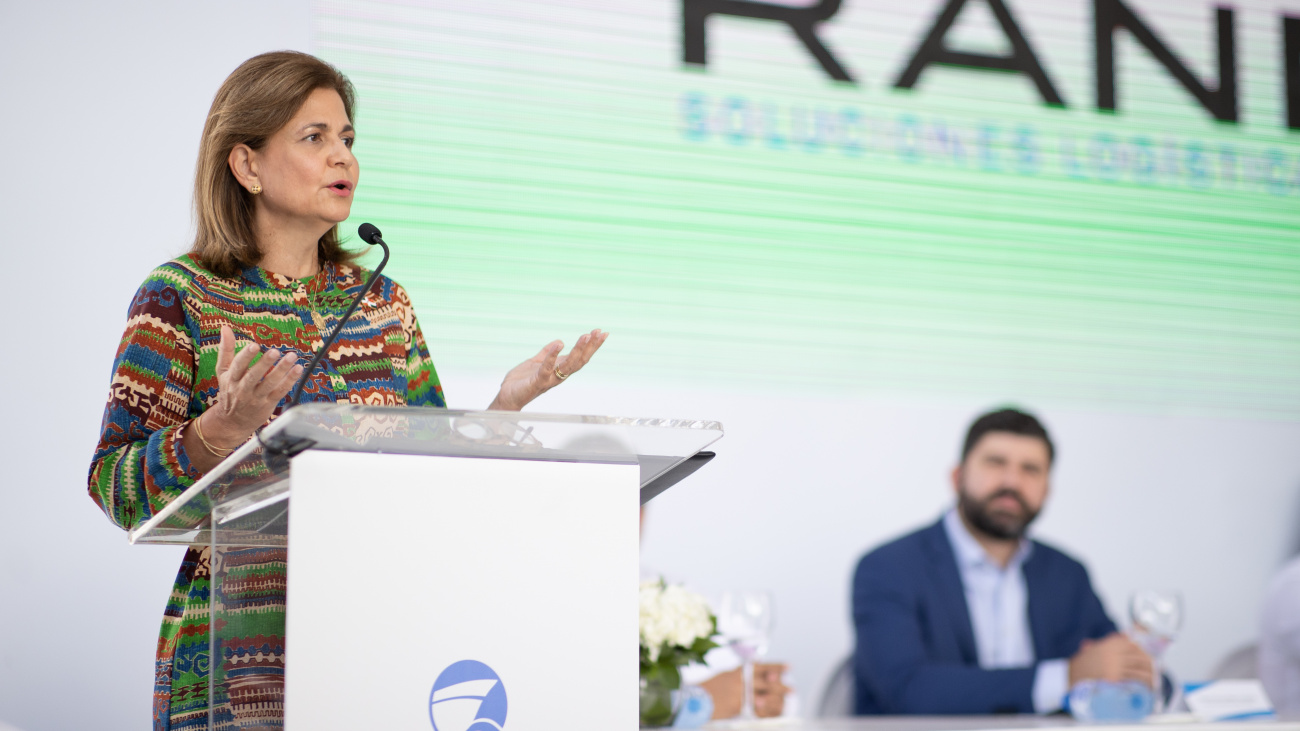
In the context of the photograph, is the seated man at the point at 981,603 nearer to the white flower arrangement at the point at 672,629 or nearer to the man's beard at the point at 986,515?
the man's beard at the point at 986,515

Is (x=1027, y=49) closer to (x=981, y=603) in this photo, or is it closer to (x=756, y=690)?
(x=981, y=603)

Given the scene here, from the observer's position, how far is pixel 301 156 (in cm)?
155

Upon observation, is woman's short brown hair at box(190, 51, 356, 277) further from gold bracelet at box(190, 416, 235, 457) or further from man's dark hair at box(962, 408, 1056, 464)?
man's dark hair at box(962, 408, 1056, 464)

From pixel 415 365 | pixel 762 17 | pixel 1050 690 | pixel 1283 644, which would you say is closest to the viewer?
pixel 415 365

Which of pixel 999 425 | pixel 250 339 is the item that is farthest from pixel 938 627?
pixel 250 339

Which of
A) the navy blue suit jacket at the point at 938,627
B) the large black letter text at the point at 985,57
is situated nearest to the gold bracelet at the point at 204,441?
the navy blue suit jacket at the point at 938,627

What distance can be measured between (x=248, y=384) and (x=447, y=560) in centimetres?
24

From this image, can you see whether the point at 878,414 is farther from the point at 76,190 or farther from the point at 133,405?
the point at 133,405

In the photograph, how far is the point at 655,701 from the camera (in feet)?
6.70

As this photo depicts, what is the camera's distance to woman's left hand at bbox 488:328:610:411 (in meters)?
1.39

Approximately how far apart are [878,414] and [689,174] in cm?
88

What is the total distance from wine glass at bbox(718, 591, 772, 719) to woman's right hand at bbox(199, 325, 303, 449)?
50.8 inches

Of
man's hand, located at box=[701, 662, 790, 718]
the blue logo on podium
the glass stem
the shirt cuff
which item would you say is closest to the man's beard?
the shirt cuff

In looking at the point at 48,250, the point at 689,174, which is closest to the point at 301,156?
the point at 48,250
